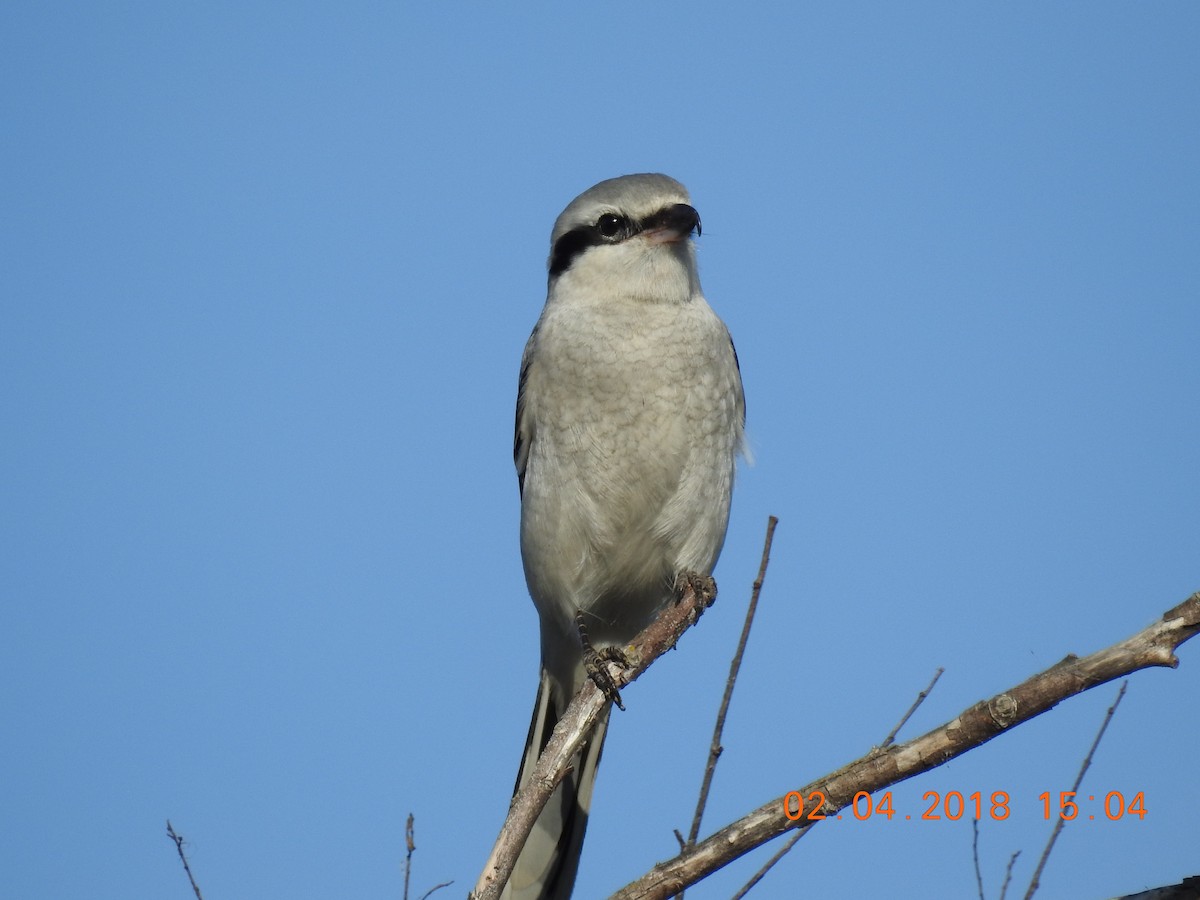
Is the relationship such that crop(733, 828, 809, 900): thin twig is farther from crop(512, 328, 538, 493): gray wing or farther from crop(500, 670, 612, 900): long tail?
crop(512, 328, 538, 493): gray wing

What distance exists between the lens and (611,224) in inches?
162

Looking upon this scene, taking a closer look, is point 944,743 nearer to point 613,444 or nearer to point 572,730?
point 572,730

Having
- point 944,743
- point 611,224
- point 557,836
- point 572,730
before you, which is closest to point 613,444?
point 611,224

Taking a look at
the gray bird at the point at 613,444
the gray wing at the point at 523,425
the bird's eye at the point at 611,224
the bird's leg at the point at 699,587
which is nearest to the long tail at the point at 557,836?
the gray bird at the point at 613,444

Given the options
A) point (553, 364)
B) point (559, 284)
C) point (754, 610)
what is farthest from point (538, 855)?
point (559, 284)

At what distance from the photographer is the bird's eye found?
4.10 meters

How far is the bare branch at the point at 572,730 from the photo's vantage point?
8.82 feet

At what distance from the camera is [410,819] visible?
352cm

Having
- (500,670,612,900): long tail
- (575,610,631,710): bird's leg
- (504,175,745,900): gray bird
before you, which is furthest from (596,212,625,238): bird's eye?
(500,670,612,900): long tail

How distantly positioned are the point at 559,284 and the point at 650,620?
1276 millimetres

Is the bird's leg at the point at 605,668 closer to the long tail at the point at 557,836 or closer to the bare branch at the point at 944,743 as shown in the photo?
the long tail at the point at 557,836

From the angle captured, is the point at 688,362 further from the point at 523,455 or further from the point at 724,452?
the point at 523,455

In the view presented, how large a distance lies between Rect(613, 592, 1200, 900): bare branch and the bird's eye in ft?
6.96

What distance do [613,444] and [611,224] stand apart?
2.66 feet
